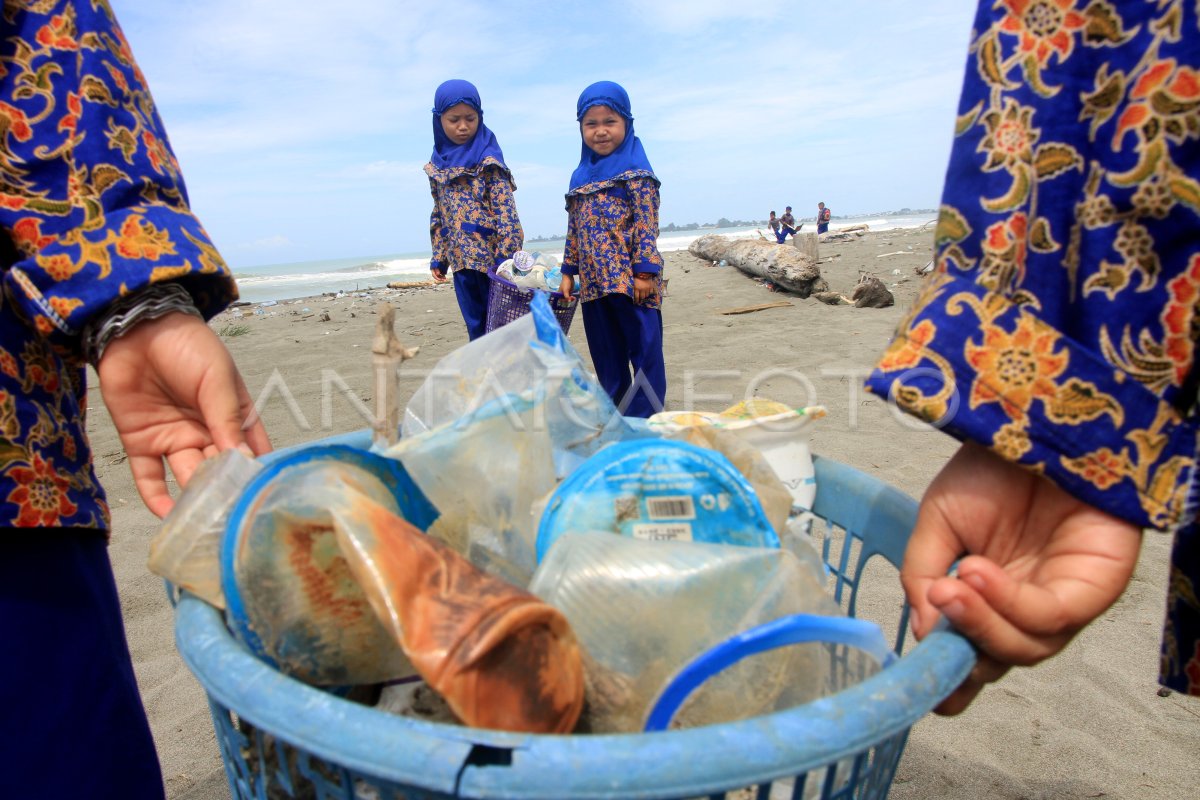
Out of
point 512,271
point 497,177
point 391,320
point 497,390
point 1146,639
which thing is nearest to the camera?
point 391,320

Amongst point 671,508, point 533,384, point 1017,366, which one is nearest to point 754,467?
point 671,508

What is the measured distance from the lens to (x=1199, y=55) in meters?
0.66

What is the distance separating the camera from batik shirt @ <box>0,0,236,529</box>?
915mm

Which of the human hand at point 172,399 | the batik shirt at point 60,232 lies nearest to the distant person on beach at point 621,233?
the human hand at point 172,399

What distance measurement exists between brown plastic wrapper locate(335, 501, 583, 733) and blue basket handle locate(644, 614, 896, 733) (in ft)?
0.30

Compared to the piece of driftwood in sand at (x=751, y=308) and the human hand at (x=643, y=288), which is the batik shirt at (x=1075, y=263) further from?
the piece of driftwood in sand at (x=751, y=308)

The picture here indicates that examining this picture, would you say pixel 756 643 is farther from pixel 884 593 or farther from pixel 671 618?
pixel 884 593

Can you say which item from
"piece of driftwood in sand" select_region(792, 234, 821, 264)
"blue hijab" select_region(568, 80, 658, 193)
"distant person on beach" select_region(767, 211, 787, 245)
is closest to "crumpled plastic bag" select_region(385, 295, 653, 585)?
"blue hijab" select_region(568, 80, 658, 193)

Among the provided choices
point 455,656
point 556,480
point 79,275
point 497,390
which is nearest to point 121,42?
point 79,275

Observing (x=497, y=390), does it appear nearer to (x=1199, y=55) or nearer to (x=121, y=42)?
(x=121, y=42)

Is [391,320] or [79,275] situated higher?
[79,275]

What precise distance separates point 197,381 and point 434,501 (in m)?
0.37

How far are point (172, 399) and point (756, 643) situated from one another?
0.92 metres

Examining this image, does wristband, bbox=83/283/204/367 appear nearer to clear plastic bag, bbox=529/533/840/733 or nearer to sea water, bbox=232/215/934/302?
clear plastic bag, bbox=529/533/840/733
